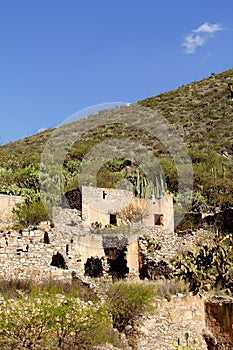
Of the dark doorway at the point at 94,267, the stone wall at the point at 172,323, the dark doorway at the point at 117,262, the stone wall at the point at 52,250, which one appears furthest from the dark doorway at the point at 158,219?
the stone wall at the point at 172,323

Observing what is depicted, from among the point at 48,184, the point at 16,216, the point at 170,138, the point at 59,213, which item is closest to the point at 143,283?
the point at 59,213

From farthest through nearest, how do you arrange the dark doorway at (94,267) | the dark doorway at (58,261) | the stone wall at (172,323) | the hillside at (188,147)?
1. the hillside at (188,147)
2. the dark doorway at (94,267)
3. the dark doorway at (58,261)
4. the stone wall at (172,323)

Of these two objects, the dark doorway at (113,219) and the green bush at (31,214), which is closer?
the green bush at (31,214)

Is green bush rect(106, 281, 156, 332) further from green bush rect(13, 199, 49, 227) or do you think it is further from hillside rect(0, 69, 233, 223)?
hillside rect(0, 69, 233, 223)

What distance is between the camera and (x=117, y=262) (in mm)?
16688

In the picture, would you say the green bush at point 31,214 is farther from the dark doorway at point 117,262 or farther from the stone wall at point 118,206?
the dark doorway at point 117,262

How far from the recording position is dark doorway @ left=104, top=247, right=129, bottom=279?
16177 mm

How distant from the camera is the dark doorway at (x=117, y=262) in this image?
1618 cm

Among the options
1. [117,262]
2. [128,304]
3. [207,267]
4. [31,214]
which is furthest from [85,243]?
[128,304]

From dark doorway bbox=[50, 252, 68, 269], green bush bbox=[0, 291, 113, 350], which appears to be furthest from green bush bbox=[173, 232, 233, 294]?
green bush bbox=[0, 291, 113, 350]

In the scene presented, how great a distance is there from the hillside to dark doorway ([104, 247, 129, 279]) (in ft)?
30.6

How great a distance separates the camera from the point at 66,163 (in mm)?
36125

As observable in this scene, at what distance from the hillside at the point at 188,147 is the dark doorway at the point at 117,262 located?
9.32m

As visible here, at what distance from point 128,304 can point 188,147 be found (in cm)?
2976
